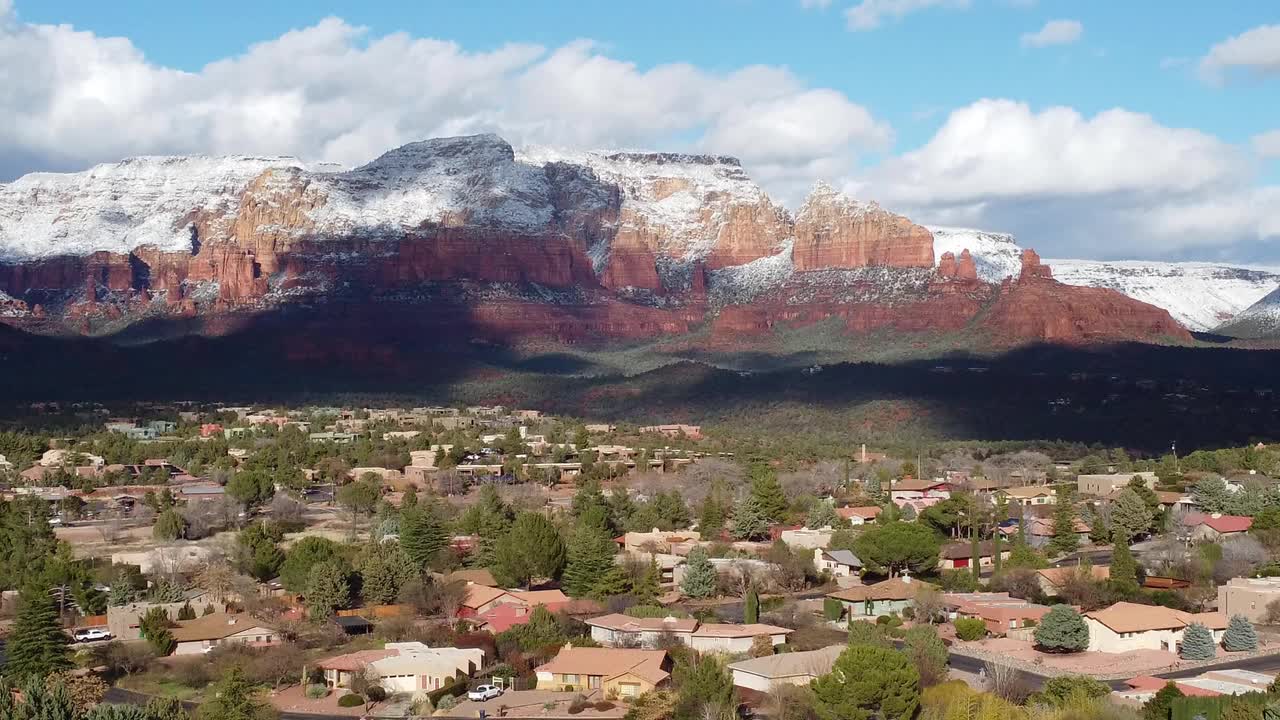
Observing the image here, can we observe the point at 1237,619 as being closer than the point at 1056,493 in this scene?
Yes

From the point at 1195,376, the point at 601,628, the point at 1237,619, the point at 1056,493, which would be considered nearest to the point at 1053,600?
the point at 1237,619

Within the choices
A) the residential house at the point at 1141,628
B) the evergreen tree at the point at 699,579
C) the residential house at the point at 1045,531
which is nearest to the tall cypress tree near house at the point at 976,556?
the residential house at the point at 1045,531

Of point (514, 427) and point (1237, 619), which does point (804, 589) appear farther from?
point (514, 427)

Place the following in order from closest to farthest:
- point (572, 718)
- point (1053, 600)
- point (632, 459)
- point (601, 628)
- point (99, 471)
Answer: point (572, 718) < point (601, 628) < point (1053, 600) < point (99, 471) < point (632, 459)

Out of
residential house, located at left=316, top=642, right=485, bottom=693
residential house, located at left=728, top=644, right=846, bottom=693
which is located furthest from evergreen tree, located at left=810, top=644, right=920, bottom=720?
residential house, located at left=316, top=642, right=485, bottom=693

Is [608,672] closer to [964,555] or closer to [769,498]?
[964,555]

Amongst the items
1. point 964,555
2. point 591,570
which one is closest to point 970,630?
point 591,570
